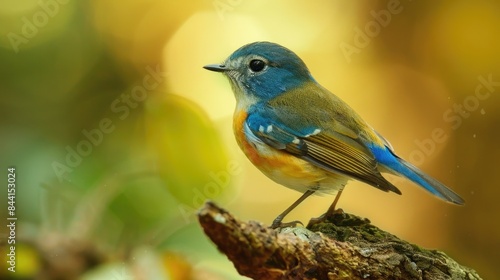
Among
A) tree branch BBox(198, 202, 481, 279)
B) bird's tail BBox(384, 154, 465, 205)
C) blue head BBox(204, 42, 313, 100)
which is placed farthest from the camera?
blue head BBox(204, 42, 313, 100)

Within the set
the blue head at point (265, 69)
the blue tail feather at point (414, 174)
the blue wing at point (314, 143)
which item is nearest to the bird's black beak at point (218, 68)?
the blue head at point (265, 69)

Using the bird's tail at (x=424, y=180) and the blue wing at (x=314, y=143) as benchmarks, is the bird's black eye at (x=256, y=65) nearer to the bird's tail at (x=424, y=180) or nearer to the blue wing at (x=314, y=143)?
the blue wing at (x=314, y=143)

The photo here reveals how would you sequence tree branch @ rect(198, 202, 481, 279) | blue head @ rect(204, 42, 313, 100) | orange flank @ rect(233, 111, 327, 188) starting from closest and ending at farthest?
tree branch @ rect(198, 202, 481, 279), orange flank @ rect(233, 111, 327, 188), blue head @ rect(204, 42, 313, 100)

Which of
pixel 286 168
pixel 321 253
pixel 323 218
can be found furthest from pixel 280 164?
pixel 321 253

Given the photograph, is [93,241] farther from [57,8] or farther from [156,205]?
[57,8]

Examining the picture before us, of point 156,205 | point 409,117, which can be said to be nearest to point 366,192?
point 409,117

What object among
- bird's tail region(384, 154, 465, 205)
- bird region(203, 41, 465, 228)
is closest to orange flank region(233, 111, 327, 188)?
bird region(203, 41, 465, 228)

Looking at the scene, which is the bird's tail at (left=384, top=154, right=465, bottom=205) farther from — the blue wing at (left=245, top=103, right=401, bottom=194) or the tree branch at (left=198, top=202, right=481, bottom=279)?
the tree branch at (left=198, top=202, right=481, bottom=279)
